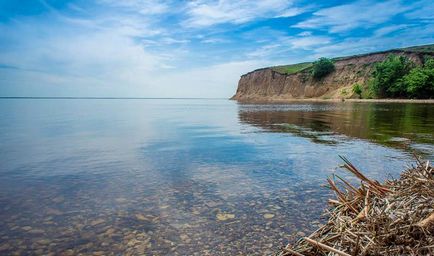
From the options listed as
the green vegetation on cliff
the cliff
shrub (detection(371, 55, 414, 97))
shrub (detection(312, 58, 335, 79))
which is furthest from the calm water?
shrub (detection(312, 58, 335, 79))

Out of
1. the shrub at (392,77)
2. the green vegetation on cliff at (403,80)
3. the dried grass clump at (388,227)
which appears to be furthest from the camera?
the shrub at (392,77)

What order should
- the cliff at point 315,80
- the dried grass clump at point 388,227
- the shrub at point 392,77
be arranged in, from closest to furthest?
the dried grass clump at point 388,227, the shrub at point 392,77, the cliff at point 315,80

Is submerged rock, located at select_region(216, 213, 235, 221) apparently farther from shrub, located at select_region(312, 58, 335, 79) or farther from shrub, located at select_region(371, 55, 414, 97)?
shrub, located at select_region(312, 58, 335, 79)

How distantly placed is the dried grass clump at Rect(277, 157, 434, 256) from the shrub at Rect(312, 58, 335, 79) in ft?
454

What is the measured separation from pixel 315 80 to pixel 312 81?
1354 mm

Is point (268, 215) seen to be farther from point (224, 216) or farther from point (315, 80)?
point (315, 80)

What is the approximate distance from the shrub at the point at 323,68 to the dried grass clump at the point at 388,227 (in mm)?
138344

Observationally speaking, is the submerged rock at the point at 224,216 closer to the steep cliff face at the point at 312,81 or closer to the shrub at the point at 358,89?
the shrub at the point at 358,89

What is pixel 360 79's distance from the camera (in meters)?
116

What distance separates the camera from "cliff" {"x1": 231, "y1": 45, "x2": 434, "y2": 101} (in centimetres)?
11576

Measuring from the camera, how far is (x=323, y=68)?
134250mm

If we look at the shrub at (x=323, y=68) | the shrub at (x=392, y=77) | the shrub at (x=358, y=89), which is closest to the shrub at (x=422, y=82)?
the shrub at (x=392, y=77)

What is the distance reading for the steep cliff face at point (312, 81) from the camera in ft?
385

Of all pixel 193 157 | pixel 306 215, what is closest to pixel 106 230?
pixel 306 215
